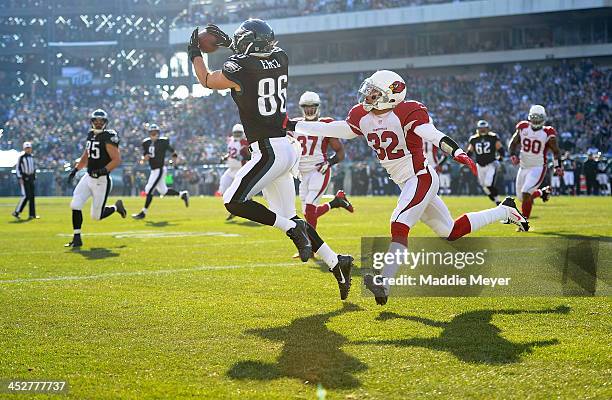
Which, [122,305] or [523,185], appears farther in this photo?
[523,185]

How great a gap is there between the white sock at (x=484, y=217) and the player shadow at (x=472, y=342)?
1.36 metres

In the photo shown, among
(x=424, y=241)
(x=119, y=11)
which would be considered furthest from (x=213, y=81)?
(x=119, y=11)

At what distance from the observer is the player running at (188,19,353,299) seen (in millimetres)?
7137

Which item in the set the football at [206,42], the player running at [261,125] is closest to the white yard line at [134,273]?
the player running at [261,125]

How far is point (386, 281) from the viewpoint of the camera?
262 inches

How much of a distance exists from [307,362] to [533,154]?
36.1ft

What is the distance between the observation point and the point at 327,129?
7.40 metres

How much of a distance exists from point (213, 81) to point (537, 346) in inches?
134

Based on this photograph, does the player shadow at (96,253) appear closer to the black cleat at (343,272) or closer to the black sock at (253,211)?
the black sock at (253,211)

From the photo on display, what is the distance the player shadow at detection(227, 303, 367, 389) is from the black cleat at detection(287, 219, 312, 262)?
1095 millimetres

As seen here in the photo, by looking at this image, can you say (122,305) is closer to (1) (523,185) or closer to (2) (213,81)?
(2) (213,81)

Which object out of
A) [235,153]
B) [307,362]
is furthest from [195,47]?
[235,153]

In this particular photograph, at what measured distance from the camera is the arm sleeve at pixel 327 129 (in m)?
7.33

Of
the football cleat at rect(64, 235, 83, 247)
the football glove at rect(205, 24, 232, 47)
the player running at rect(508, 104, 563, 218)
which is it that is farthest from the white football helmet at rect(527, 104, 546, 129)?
the football glove at rect(205, 24, 232, 47)
